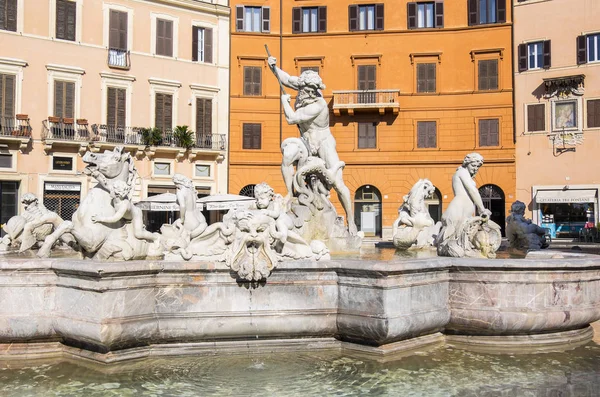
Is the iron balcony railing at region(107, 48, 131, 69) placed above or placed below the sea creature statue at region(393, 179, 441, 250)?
above

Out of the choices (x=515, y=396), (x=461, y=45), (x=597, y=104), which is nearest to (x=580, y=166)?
(x=597, y=104)

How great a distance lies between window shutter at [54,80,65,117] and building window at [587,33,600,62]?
23624 mm

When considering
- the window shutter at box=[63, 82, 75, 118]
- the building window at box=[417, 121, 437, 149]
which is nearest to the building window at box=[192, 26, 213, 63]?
the window shutter at box=[63, 82, 75, 118]

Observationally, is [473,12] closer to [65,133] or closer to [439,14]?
[439,14]

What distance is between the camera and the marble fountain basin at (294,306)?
502cm

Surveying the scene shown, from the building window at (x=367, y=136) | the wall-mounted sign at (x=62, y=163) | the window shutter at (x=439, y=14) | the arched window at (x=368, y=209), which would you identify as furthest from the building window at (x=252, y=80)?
the wall-mounted sign at (x=62, y=163)

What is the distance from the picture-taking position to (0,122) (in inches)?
1001

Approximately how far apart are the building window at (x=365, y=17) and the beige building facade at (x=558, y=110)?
6.59 metres

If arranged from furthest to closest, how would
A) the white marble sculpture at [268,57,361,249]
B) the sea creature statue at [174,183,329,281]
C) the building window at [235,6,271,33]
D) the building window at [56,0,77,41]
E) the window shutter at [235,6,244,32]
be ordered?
the building window at [235,6,271,33]
the window shutter at [235,6,244,32]
the building window at [56,0,77,41]
the white marble sculpture at [268,57,361,249]
the sea creature statue at [174,183,329,281]

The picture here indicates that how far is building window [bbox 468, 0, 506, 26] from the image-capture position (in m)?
29.5

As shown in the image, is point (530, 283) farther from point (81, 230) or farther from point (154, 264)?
point (81, 230)

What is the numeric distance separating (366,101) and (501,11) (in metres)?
7.73

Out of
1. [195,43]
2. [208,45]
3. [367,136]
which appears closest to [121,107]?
[195,43]

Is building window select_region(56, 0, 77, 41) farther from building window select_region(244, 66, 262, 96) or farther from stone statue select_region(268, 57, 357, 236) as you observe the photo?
stone statue select_region(268, 57, 357, 236)
